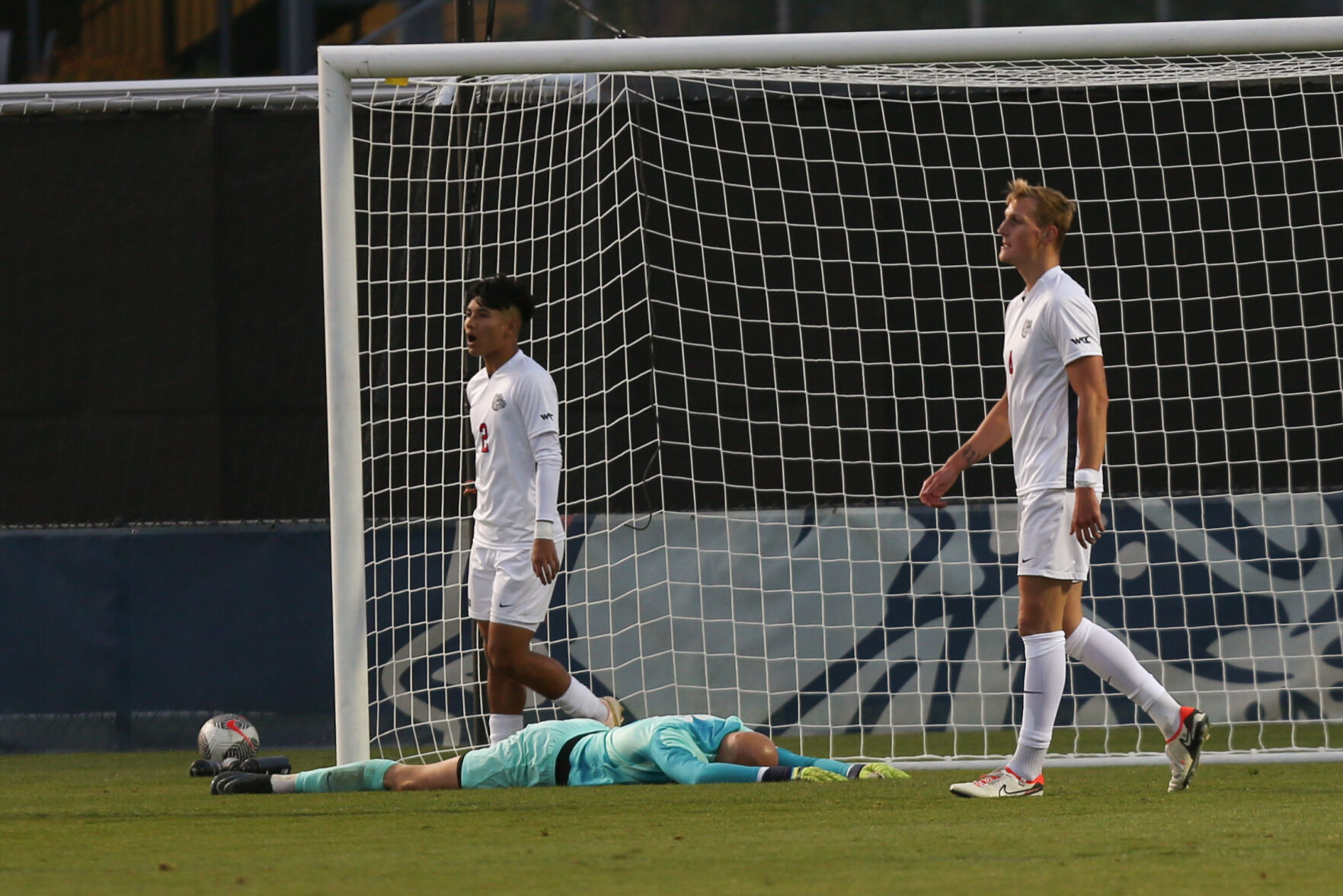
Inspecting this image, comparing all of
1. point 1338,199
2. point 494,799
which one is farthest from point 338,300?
point 1338,199

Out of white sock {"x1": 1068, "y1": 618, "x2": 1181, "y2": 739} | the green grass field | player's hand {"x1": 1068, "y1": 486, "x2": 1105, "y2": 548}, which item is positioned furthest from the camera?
white sock {"x1": 1068, "y1": 618, "x2": 1181, "y2": 739}

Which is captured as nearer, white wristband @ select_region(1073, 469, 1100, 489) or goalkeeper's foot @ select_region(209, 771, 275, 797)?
→ white wristband @ select_region(1073, 469, 1100, 489)

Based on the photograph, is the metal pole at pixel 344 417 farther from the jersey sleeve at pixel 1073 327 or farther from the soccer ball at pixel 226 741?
the jersey sleeve at pixel 1073 327

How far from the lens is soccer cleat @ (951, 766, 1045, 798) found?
5.19m

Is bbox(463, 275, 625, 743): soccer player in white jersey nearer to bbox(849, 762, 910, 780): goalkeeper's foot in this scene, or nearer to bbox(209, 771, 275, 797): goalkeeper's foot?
bbox(209, 771, 275, 797): goalkeeper's foot

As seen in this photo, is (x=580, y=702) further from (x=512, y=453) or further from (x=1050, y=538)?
(x=1050, y=538)

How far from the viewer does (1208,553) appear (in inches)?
330

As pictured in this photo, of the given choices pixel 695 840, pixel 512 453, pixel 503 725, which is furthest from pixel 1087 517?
pixel 503 725

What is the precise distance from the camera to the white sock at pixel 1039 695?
5.16m

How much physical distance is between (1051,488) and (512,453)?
2.04 meters

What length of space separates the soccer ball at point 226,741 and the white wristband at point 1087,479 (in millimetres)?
3719

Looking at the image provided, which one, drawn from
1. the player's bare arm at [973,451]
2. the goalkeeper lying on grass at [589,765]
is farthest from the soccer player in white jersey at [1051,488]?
the goalkeeper lying on grass at [589,765]

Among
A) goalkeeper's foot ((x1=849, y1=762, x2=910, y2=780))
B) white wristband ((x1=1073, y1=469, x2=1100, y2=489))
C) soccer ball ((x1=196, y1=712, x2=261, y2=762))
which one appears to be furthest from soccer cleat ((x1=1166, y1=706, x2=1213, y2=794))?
soccer ball ((x1=196, y1=712, x2=261, y2=762))

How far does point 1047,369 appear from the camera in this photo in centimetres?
521
